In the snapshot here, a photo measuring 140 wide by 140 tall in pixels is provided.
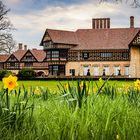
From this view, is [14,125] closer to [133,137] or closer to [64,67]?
[133,137]

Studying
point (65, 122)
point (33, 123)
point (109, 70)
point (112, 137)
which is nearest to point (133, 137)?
point (112, 137)

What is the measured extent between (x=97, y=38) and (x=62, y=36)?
583 cm

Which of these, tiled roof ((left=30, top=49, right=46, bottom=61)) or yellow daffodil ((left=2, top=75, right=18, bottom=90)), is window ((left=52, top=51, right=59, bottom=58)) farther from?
yellow daffodil ((left=2, top=75, right=18, bottom=90))

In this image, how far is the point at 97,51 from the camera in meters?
77.9

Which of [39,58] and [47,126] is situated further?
A: [39,58]

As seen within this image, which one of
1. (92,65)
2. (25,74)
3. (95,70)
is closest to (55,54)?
(92,65)

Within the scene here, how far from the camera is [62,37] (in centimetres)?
7906

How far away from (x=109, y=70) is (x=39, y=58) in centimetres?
1841

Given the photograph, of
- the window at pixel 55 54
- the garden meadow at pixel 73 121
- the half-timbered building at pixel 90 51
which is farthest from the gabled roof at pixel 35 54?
the garden meadow at pixel 73 121

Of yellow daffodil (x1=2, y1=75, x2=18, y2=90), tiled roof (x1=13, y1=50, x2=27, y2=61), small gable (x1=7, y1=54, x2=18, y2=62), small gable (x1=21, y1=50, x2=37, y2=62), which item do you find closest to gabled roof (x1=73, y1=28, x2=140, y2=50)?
small gable (x1=21, y1=50, x2=37, y2=62)

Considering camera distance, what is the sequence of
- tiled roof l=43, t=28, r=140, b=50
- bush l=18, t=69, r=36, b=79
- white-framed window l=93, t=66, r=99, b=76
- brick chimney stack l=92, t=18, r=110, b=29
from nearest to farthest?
bush l=18, t=69, r=36, b=79
tiled roof l=43, t=28, r=140, b=50
white-framed window l=93, t=66, r=99, b=76
brick chimney stack l=92, t=18, r=110, b=29

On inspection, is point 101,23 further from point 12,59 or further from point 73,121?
point 73,121

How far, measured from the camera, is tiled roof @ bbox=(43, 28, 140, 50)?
77.5m

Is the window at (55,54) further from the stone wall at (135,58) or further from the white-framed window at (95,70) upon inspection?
the stone wall at (135,58)
